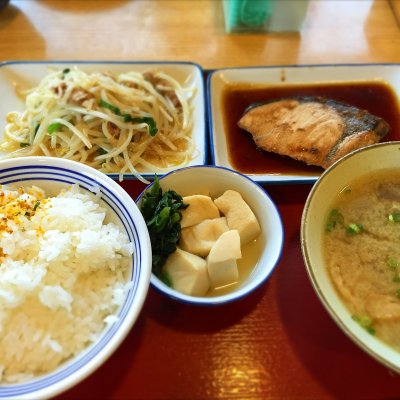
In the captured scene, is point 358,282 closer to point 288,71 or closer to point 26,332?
point 26,332

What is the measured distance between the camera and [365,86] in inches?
91.2

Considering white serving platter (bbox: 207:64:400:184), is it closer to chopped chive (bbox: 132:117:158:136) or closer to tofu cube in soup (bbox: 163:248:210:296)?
chopped chive (bbox: 132:117:158:136)

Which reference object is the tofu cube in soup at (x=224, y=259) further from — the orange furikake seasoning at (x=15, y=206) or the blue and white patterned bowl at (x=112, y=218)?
the orange furikake seasoning at (x=15, y=206)

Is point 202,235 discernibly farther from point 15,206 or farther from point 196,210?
point 15,206

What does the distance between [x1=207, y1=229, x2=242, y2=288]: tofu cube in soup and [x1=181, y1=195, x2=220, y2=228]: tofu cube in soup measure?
14 cm

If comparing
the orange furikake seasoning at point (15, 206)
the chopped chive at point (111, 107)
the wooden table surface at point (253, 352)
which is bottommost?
the wooden table surface at point (253, 352)

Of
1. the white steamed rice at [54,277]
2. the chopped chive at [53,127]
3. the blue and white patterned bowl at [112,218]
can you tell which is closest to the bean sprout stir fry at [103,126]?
the chopped chive at [53,127]

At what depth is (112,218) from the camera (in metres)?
1.35

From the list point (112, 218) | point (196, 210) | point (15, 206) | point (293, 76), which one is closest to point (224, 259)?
point (196, 210)

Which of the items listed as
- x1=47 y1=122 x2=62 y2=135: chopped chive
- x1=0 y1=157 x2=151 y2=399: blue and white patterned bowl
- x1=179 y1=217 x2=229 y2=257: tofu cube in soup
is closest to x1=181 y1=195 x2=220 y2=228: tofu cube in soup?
x1=179 y1=217 x2=229 y2=257: tofu cube in soup

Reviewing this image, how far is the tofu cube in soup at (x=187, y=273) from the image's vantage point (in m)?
1.33

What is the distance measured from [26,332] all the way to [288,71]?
6.58ft

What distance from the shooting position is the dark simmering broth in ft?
6.42

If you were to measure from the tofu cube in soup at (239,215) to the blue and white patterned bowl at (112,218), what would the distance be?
0.43 m
